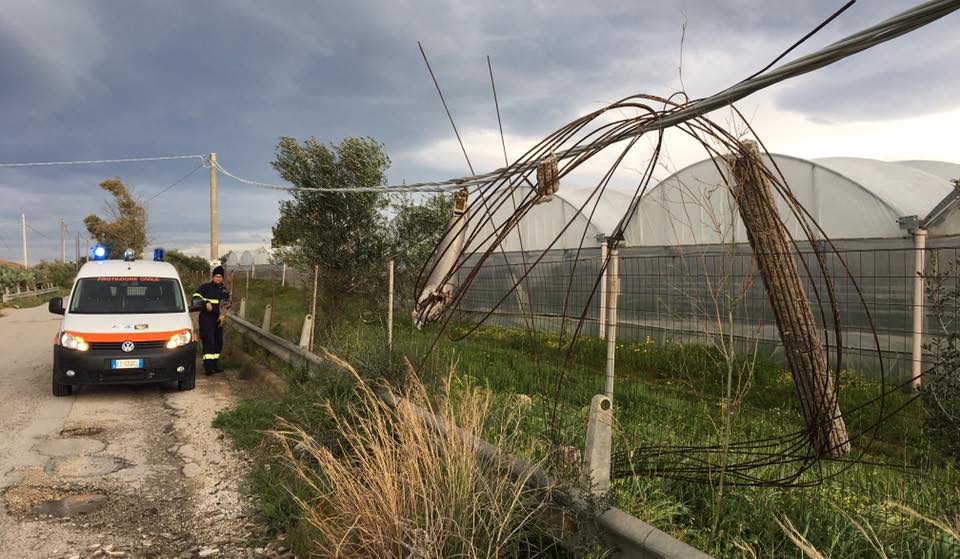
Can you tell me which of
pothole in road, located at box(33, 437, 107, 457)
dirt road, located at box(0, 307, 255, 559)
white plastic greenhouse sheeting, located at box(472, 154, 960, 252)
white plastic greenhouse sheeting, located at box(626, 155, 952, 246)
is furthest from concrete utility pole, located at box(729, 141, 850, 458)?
pothole in road, located at box(33, 437, 107, 457)

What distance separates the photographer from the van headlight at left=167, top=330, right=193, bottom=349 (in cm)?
865

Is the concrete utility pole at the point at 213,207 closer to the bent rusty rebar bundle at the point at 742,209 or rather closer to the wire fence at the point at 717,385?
the wire fence at the point at 717,385

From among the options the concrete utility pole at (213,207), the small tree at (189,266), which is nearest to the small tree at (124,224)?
the small tree at (189,266)

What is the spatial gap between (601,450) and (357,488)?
1.39 meters

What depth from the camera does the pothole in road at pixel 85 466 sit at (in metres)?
5.45

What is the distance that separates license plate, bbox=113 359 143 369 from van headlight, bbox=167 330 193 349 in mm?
418

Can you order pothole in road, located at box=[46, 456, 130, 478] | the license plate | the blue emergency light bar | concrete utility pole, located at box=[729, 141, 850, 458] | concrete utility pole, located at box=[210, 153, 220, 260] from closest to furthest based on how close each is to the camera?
concrete utility pole, located at box=[729, 141, 850, 458]
pothole in road, located at box=[46, 456, 130, 478]
the license plate
the blue emergency light bar
concrete utility pole, located at box=[210, 153, 220, 260]

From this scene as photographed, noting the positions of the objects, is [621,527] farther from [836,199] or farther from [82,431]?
[836,199]

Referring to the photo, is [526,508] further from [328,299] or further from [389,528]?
[328,299]

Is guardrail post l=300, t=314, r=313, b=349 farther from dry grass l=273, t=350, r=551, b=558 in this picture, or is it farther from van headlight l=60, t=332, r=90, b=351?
dry grass l=273, t=350, r=551, b=558

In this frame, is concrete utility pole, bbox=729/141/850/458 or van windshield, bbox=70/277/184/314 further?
van windshield, bbox=70/277/184/314

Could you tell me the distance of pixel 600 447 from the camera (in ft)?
10.8

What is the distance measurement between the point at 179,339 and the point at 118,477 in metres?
3.64

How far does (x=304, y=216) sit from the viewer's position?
38.6ft
